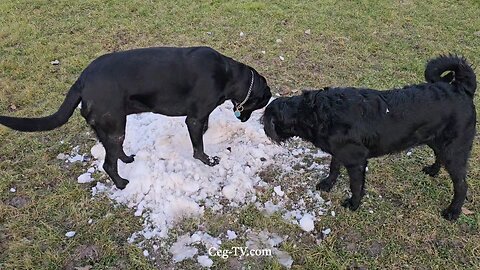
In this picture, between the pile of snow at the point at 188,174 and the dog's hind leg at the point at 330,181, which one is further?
the dog's hind leg at the point at 330,181

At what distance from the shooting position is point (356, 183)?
3.74m

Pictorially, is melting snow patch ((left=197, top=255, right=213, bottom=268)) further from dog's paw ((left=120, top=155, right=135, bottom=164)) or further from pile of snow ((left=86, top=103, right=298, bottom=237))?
dog's paw ((left=120, top=155, right=135, bottom=164))

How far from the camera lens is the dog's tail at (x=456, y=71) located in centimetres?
343

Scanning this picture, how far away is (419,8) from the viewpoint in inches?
314

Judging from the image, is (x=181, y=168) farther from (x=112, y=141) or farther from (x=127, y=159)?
(x=112, y=141)

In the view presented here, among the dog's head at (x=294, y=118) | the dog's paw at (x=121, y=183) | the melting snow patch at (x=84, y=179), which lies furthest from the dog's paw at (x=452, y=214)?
the melting snow patch at (x=84, y=179)

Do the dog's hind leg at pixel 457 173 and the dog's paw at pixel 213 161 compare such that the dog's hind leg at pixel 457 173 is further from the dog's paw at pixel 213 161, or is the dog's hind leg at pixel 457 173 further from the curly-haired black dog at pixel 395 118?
the dog's paw at pixel 213 161

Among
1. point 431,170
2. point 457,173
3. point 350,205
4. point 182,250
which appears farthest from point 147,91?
point 431,170

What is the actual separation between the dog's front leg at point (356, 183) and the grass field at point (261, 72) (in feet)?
0.39

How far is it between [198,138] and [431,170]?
7.64ft

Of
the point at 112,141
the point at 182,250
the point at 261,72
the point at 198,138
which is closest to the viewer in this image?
the point at 182,250

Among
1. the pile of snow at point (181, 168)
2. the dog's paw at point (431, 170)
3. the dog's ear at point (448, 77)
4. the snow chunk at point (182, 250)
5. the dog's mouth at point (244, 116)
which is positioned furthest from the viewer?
the dog's mouth at point (244, 116)

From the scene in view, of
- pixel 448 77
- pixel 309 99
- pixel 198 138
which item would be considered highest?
pixel 448 77

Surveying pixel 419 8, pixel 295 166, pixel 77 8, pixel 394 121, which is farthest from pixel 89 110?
pixel 419 8
